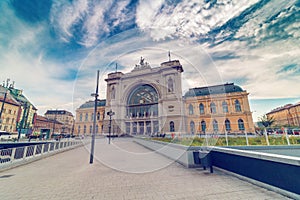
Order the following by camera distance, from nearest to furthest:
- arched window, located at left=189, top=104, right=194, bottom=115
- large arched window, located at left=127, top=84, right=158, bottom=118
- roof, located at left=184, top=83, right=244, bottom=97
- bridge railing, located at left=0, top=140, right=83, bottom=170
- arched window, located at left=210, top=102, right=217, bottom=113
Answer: bridge railing, located at left=0, top=140, right=83, bottom=170 → arched window, located at left=210, top=102, right=217, bottom=113 → roof, located at left=184, top=83, right=244, bottom=97 → arched window, located at left=189, top=104, right=194, bottom=115 → large arched window, located at left=127, top=84, right=158, bottom=118

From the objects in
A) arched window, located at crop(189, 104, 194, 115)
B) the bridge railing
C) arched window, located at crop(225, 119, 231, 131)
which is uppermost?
arched window, located at crop(189, 104, 194, 115)

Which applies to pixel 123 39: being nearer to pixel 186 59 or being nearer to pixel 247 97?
pixel 186 59

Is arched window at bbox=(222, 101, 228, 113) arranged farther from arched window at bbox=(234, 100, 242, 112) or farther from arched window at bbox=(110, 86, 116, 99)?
arched window at bbox=(110, 86, 116, 99)

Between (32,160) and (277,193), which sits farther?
(32,160)

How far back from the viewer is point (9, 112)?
1421 inches

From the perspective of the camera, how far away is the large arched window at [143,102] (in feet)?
121

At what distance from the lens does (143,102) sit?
38.0 meters

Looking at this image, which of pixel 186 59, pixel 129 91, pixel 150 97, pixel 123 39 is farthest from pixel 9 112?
pixel 186 59

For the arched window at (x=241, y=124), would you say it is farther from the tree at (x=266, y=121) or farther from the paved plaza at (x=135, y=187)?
the paved plaza at (x=135, y=187)

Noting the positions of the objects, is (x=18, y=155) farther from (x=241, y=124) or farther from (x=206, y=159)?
(x=241, y=124)

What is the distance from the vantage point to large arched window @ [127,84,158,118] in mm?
36969

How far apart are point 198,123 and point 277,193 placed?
33754 mm

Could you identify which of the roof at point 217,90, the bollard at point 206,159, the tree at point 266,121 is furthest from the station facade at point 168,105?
the bollard at point 206,159

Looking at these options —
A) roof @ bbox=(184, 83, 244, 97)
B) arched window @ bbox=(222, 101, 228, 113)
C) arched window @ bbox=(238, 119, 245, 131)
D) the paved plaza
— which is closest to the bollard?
the paved plaza
